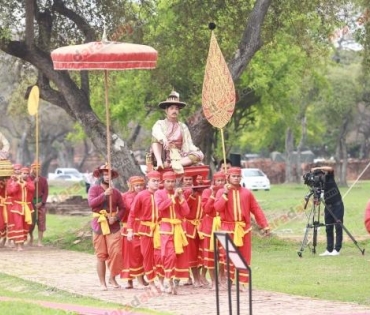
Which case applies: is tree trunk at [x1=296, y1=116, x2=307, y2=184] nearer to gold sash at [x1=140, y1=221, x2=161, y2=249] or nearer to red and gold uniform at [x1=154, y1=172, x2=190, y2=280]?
gold sash at [x1=140, y1=221, x2=161, y2=249]

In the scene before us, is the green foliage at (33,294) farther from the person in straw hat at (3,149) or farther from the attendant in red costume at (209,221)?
the person in straw hat at (3,149)

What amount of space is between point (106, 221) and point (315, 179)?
5611mm

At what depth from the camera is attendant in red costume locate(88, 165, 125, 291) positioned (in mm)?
16312

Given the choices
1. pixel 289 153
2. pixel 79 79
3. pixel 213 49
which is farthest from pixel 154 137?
pixel 289 153

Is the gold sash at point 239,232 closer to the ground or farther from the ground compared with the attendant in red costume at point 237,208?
closer to the ground

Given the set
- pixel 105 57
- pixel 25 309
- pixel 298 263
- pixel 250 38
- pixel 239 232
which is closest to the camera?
pixel 25 309

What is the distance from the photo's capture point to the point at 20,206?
24.7m

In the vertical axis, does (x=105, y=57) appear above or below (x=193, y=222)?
above

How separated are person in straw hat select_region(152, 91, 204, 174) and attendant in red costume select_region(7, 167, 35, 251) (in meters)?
7.98

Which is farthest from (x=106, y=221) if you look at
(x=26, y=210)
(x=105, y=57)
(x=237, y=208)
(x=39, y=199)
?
(x=39, y=199)

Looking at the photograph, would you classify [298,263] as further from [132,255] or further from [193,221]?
[132,255]

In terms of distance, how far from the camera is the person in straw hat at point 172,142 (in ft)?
55.5

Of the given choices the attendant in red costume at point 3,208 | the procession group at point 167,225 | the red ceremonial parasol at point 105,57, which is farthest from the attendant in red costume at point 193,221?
the attendant in red costume at point 3,208

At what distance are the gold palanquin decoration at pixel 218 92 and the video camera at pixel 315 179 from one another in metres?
4.24
